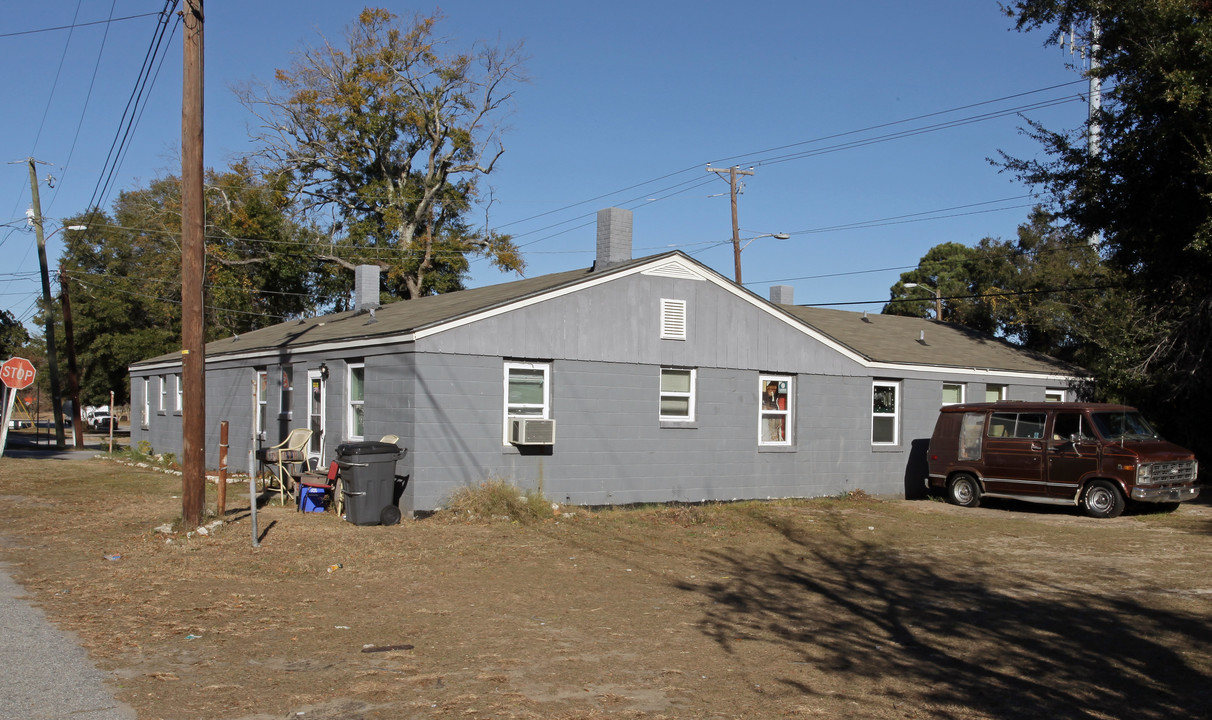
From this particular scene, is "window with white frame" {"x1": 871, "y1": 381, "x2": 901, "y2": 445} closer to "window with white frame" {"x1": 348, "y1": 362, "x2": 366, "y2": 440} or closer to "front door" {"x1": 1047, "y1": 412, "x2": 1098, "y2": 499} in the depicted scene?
"front door" {"x1": 1047, "y1": 412, "x2": 1098, "y2": 499}

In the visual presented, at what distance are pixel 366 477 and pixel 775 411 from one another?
877 cm

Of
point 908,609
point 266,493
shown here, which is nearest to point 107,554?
point 266,493

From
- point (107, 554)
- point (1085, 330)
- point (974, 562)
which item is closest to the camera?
point (107, 554)

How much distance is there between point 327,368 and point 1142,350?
18587 millimetres

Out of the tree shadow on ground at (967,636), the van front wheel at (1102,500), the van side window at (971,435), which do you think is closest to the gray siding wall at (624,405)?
the van side window at (971,435)

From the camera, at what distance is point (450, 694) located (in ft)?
20.2

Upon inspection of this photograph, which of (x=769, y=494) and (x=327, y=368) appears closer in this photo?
(x=327, y=368)

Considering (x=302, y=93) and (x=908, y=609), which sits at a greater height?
(x=302, y=93)

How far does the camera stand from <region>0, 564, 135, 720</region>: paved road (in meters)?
5.61

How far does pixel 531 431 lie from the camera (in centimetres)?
1522

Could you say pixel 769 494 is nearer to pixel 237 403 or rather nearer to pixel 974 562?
pixel 974 562

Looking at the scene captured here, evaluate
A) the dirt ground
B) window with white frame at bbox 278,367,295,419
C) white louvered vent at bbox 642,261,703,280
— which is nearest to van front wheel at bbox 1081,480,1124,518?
the dirt ground

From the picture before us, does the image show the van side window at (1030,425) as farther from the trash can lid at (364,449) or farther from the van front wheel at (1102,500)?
the trash can lid at (364,449)

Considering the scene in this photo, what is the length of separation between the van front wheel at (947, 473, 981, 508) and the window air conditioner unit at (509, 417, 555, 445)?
8846mm
